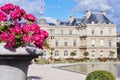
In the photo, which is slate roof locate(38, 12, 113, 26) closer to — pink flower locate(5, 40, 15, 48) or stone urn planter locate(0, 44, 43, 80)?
stone urn planter locate(0, 44, 43, 80)

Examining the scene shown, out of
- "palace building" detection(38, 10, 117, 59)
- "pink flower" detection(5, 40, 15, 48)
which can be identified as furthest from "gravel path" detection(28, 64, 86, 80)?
"palace building" detection(38, 10, 117, 59)

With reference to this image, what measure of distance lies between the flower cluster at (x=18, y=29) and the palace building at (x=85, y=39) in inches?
Result: 2317

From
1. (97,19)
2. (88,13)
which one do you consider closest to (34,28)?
(97,19)

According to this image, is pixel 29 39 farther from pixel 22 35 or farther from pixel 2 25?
pixel 2 25

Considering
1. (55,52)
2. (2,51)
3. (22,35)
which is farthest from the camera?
(55,52)

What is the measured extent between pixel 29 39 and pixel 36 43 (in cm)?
10

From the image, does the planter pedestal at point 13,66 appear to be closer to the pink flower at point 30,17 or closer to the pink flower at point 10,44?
the pink flower at point 10,44

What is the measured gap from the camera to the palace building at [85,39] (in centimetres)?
6331

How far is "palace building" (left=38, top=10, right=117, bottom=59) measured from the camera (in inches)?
2493

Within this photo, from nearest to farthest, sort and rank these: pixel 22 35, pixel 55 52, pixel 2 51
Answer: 1. pixel 2 51
2. pixel 22 35
3. pixel 55 52

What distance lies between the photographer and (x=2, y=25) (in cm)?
379

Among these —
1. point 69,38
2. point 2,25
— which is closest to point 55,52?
point 69,38

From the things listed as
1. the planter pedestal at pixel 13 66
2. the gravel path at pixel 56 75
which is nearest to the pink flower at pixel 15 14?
the planter pedestal at pixel 13 66

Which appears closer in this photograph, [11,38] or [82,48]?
[11,38]
